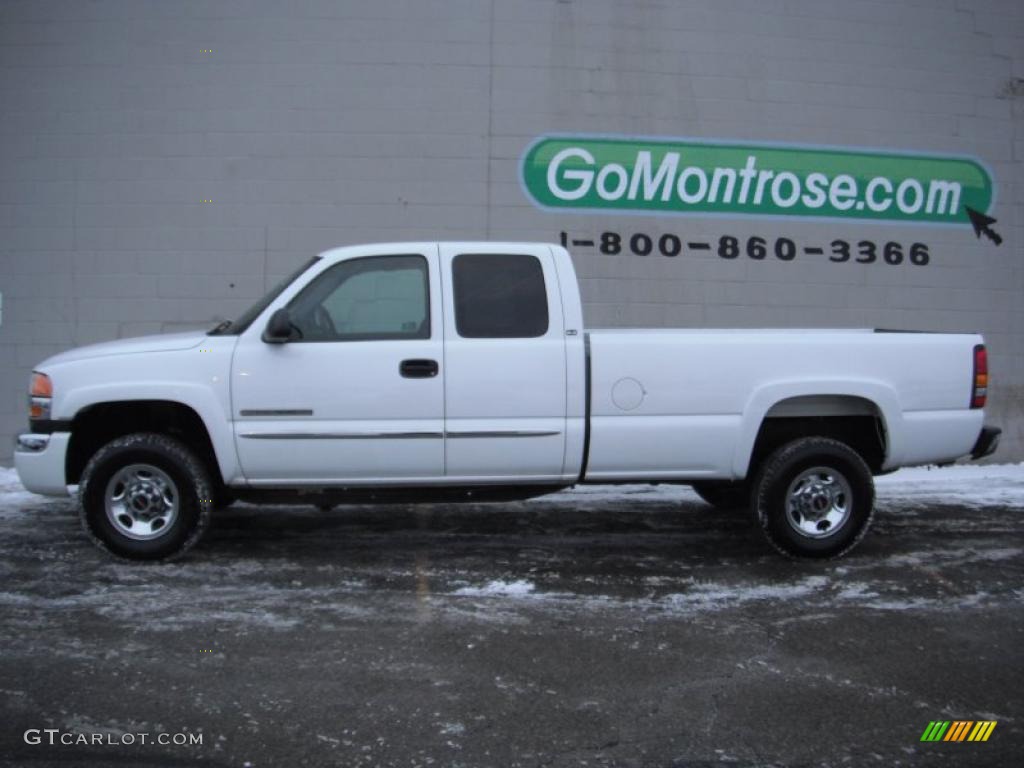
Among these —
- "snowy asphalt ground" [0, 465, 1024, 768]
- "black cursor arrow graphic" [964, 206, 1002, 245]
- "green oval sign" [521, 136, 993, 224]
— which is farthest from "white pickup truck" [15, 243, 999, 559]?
"black cursor arrow graphic" [964, 206, 1002, 245]

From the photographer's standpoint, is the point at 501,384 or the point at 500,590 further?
the point at 501,384

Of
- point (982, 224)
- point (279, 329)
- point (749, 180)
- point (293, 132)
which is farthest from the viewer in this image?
point (982, 224)

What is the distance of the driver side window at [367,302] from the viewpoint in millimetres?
5180

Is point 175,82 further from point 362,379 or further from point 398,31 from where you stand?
point 362,379

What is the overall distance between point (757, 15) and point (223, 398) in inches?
290

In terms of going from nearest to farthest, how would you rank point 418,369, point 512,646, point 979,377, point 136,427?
1. point 512,646
2. point 418,369
3. point 136,427
4. point 979,377

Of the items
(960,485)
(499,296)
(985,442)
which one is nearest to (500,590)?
(499,296)

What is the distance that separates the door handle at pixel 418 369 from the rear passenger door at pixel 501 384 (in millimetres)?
84

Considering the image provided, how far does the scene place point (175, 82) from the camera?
29.3 feet

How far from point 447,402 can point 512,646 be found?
1636mm

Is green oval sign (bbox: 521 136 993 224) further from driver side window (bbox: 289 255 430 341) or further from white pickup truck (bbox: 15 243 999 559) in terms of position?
driver side window (bbox: 289 255 430 341)

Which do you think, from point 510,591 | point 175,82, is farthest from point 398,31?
point 510,591

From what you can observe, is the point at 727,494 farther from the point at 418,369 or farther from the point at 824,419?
the point at 418,369

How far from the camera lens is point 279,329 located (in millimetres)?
4996
